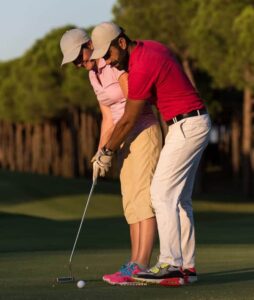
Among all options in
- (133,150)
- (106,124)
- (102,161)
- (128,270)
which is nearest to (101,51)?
(102,161)

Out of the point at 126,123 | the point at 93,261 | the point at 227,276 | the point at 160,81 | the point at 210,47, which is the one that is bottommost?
the point at 210,47

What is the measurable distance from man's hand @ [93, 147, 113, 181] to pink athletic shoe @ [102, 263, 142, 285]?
0.82 m

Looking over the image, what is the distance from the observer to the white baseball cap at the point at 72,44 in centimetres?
947

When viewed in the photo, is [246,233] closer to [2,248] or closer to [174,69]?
[2,248]

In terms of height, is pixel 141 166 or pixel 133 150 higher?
pixel 133 150

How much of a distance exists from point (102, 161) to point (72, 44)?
1.04 m

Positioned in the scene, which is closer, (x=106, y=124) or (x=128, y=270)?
(x=128, y=270)

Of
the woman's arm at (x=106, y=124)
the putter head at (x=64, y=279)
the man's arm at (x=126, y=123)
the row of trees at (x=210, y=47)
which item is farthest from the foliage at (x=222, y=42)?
the putter head at (x=64, y=279)

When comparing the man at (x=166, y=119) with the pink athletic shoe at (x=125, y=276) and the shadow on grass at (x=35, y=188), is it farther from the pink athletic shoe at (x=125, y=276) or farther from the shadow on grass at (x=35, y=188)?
the shadow on grass at (x=35, y=188)

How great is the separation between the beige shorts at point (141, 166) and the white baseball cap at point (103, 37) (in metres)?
0.99

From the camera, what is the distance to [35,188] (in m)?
43.2

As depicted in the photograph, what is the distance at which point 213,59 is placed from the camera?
47.2m

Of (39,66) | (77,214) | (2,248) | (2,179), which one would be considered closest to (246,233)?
(2,248)

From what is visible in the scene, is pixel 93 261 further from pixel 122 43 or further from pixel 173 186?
pixel 122 43
